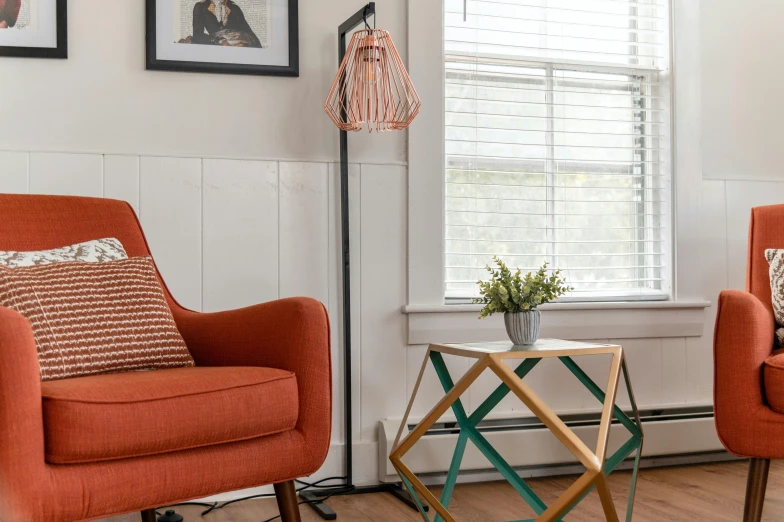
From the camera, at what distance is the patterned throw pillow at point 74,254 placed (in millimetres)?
1864

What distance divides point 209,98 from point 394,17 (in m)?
0.69

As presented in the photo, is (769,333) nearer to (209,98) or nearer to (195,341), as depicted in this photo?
(195,341)

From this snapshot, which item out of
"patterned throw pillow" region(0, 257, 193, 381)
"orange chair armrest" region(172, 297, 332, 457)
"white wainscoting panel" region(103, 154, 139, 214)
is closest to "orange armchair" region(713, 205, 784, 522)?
"orange chair armrest" region(172, 297, 332, 457)

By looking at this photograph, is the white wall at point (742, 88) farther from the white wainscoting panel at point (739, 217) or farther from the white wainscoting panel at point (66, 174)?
the white wainscoting panel at point (66, 174)

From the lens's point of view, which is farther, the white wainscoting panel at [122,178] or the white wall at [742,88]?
the white wall at [742,88]

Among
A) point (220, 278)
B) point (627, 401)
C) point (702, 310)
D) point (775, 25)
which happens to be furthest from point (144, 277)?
point (775, 25)

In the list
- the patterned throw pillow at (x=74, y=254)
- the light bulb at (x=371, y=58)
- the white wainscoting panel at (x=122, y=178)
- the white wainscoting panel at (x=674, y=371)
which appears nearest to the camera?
the patterned throw pillow at (x=74, y=254)

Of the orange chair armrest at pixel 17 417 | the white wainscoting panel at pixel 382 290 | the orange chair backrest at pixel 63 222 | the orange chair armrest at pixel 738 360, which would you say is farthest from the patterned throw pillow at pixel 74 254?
the orange chair armrest at pixel 738 360

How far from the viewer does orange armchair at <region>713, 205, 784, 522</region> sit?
187 cm

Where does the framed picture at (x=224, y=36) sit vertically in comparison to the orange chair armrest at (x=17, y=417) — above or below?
above

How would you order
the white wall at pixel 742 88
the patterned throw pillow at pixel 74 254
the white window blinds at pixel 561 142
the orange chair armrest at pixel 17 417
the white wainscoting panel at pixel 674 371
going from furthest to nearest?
the white wall at pixel 742 88 < the white wainscoting panel at pixel 674 371 < the white window blinds at pixel 561 142 < the patterned throw pillow at pixel 74 254 < the orange chair armrest at pixel 17 417

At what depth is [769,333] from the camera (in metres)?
2.02

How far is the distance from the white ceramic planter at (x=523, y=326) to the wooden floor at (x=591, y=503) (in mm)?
531

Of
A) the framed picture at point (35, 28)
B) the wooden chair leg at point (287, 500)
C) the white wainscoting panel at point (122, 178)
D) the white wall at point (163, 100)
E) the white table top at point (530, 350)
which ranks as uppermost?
the framed picture at point (35, 28)
